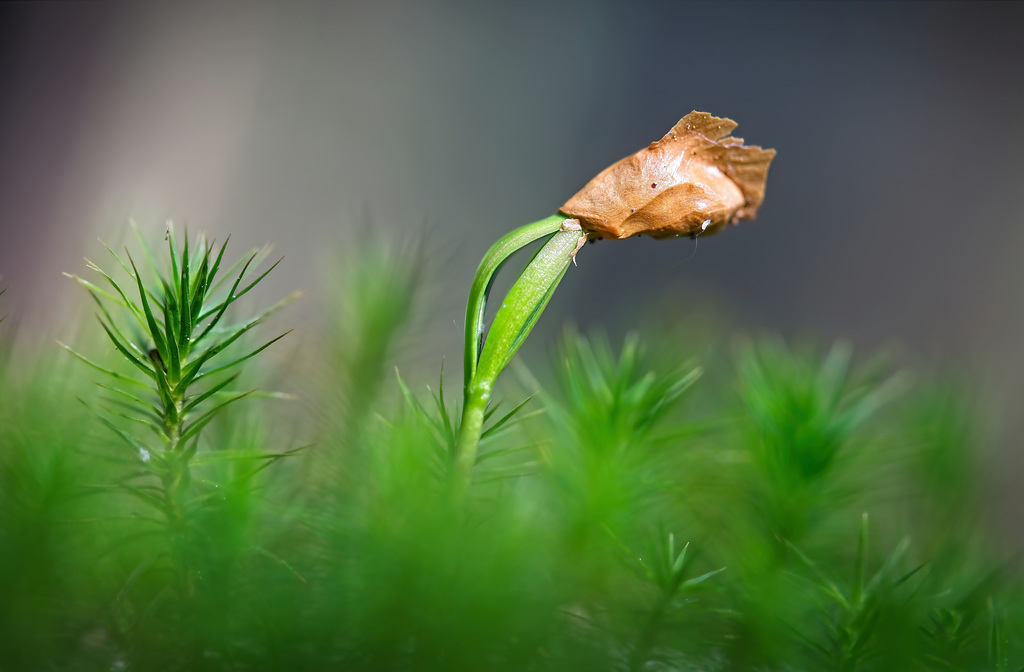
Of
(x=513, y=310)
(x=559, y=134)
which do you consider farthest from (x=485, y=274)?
(x=559, y=134)

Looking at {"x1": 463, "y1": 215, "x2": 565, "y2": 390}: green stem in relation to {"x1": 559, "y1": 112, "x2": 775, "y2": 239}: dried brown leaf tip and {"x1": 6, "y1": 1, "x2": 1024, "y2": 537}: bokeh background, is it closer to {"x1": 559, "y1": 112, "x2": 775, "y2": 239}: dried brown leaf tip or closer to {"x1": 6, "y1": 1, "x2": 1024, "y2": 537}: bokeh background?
{"x1": 559, "y1": 112, "x2": 775, "y2": 239}: dried brown leaf tip

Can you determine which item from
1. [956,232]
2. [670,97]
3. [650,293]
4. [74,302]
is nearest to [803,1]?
[670,97]

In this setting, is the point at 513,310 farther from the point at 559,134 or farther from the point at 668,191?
the point at 559,134

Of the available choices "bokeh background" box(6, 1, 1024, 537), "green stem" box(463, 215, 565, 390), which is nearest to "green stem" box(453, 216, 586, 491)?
"green stem" box(463, 215, 565, 390)

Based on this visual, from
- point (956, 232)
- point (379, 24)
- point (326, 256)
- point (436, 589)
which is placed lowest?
point (436, 589)

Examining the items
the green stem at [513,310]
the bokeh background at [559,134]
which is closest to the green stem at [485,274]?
the green stem at [513,310]

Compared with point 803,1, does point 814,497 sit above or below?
below

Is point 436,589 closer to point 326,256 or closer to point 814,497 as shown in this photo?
point 814,497
